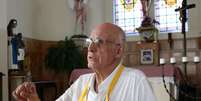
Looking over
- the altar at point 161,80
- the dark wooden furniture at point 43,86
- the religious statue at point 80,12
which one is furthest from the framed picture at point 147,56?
the dark wooden furniture at point 43,86

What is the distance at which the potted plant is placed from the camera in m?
9.23

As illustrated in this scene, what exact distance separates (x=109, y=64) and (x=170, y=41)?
733 cm

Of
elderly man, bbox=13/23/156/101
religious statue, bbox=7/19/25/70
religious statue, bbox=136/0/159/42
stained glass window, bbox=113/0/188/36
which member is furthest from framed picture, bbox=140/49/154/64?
elderly man, bbox=13/23/156/101

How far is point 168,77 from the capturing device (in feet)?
21.9

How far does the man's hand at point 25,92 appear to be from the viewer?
5.85 ft

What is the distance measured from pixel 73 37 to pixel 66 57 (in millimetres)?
581

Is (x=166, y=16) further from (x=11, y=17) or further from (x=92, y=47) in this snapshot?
(x=92, y=47)

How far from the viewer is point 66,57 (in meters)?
9.27

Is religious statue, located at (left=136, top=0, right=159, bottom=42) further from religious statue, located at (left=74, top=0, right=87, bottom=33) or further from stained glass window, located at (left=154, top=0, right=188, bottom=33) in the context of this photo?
religious statue, located at (left=74, top=0, right=87, bottom=33)

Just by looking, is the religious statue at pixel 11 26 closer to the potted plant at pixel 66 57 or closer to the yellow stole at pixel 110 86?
the potted plant at pixel 66 57

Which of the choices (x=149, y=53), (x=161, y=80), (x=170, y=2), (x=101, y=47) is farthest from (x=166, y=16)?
(x=101, y=47)

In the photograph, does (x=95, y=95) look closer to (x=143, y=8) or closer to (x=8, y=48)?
(x=8, y=48)

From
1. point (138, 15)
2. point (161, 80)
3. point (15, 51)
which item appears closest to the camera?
point (161, 80)

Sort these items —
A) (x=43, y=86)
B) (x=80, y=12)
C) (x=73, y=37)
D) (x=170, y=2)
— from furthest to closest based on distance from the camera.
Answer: (x=80, y=12) < (x=170, y=2) < (x=73, y=37) < (x=43, y=86)
